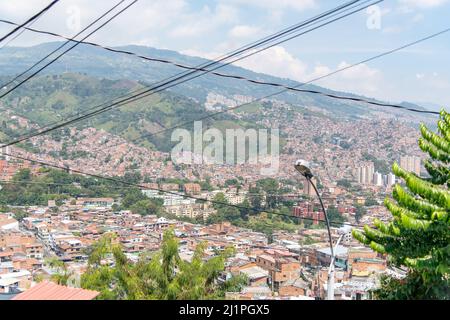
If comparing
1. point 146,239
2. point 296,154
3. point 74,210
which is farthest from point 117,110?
point 146,239

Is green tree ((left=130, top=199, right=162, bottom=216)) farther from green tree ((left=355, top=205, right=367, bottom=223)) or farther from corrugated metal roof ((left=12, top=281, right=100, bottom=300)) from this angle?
corrugated metal roof ((left=12, top=281, right=100, bottom=300))

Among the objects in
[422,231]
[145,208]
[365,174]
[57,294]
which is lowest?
[145,208]

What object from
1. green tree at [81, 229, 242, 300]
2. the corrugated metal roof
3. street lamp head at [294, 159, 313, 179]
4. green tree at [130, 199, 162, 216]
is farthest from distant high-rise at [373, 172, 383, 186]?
the corrugated metal roof

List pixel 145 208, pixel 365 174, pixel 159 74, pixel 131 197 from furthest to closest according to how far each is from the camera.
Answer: pixel 159 74 → pixel 365 174 → pixel 131 197 → pixel 145 208

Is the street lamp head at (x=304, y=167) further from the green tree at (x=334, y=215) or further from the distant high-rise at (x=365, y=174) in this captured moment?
the distant high-rise at (x=365, y=174)

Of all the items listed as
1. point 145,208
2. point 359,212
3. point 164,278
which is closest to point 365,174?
point 359,212

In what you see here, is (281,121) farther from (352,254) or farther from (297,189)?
(352,254)

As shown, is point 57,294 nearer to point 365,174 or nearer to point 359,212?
point 359,212

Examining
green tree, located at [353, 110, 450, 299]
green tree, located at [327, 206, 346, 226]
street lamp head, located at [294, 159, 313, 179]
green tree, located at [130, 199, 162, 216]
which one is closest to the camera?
green tree, located at [353, 110, 450, 299]

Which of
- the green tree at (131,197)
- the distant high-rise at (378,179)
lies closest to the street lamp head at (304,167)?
the green tree at (131,197)
